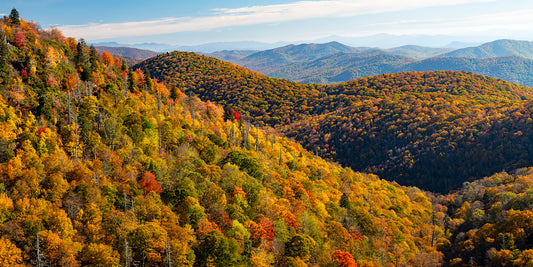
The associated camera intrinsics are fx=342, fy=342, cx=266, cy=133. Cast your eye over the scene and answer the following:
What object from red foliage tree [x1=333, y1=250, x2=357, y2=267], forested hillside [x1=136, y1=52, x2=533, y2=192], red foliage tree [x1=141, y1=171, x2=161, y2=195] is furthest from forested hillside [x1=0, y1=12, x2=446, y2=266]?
forested hillside [x1=136, y1=52, x2=533, y2=192]

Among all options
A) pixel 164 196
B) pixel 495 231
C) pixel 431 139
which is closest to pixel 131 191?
pixel 164 196

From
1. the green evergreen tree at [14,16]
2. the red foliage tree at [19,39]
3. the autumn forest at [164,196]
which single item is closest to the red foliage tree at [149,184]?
the autumn forest at [164,196]

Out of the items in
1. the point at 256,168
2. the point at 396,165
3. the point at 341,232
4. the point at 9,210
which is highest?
the point at 9,210

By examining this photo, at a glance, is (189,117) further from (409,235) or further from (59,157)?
(409,235)

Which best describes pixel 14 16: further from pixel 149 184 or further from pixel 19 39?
pixel 149 184

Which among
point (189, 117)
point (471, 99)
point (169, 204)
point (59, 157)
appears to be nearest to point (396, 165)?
point (471, 99)

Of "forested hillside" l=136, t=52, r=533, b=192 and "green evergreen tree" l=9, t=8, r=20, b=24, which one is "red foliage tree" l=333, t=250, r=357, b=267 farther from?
"forested hillside" l=136, t=52, r=533, b=192
